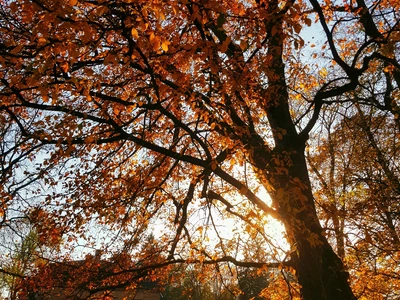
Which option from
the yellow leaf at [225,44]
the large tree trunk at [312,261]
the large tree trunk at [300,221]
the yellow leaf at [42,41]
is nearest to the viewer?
the yellow leaf at [225,44]

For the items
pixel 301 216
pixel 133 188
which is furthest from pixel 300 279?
pixel 133 188

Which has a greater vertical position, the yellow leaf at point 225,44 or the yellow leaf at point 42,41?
the yellow leaf at point 42,41

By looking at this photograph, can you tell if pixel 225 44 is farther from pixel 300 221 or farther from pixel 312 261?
pixel 312 261

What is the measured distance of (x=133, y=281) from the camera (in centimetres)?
647

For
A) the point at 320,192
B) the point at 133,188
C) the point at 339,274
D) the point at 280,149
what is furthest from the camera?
the point at 320,192

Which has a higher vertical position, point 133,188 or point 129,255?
point 133,188

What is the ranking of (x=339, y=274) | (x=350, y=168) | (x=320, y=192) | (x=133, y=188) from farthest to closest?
(x=320, y=192) < (x=350, y=168) < (x=133, y=188) < (x=339, y=274)

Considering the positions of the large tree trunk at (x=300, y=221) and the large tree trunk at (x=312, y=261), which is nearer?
the large tree trunk at (x=300, y=221)

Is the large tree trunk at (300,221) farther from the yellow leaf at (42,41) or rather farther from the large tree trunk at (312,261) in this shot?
the yellow leaf at (42,41)

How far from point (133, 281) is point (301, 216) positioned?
11.4 feet

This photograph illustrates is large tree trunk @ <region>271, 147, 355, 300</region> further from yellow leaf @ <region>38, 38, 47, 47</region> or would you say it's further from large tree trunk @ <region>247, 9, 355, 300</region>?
yellow leaf @ <region>38, 38, 47, 47</region>

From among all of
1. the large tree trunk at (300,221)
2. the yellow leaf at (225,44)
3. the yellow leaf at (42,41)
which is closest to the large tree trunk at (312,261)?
the large tree trunk at (300,221)

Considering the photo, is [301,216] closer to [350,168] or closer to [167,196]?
[167,196]

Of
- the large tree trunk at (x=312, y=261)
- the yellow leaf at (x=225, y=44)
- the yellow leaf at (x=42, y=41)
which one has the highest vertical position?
the yellow leaf at (x=42, y=41)
